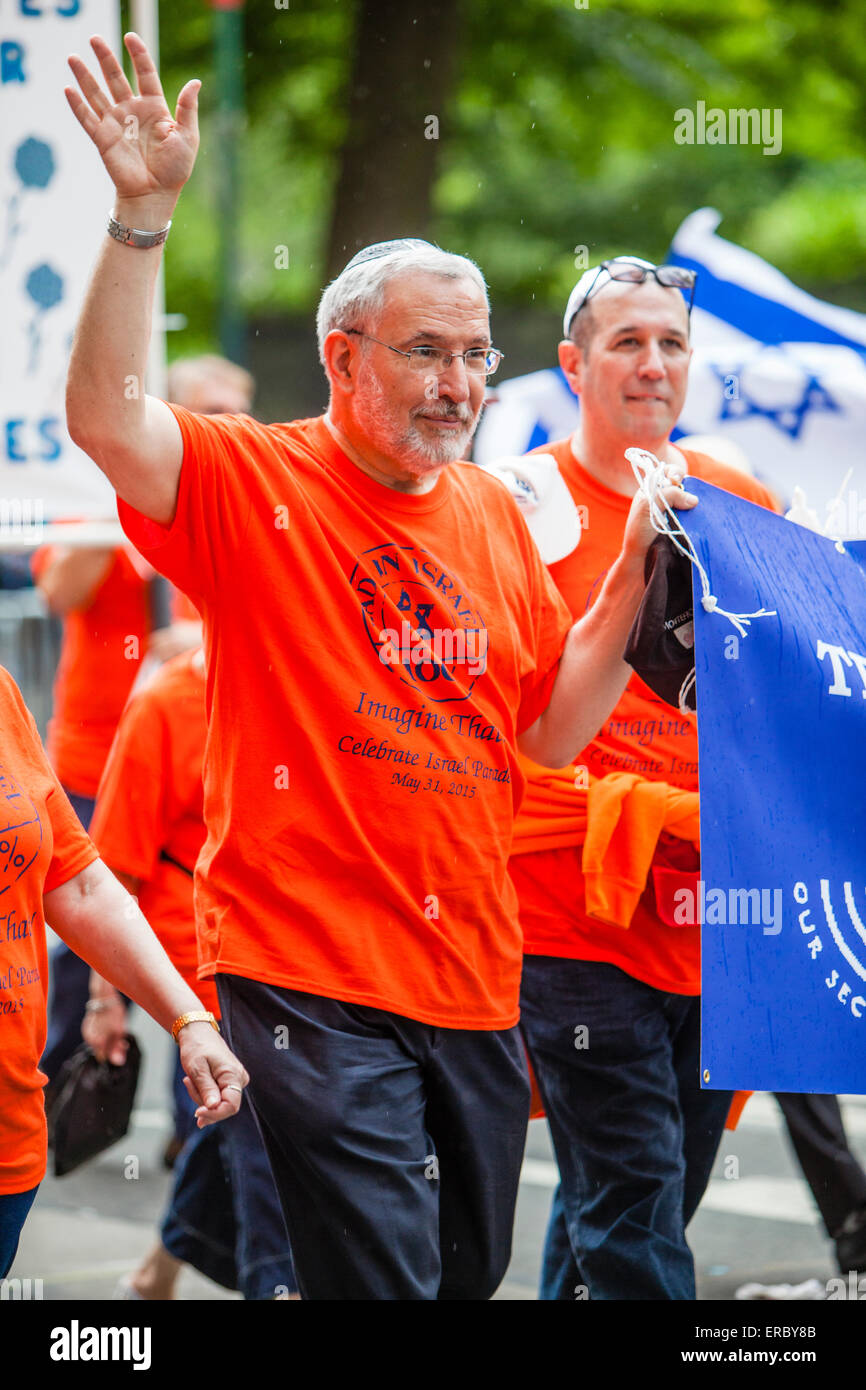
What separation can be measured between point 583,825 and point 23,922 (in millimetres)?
1406

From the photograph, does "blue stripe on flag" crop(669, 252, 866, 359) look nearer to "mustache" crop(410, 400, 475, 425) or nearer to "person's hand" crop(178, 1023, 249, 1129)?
"mustache" crop(410, 400, 475, 425)

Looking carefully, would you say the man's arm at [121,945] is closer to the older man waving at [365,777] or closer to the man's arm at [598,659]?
the older man waving at [365,777]

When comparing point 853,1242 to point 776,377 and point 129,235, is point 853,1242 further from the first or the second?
point 129,235

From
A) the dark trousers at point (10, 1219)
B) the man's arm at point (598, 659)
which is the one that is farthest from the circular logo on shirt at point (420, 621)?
the dark trousers at point (10, 1219)

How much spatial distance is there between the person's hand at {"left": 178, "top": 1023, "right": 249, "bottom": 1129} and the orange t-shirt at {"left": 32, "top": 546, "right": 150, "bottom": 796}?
10.7 feet

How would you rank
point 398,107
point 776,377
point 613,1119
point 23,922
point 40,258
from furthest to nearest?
point 398,107 → point 776,377 → point 40,258 → point 613,1119 → point 23,922

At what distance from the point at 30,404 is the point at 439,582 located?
106 inches

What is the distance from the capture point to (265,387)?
17.1m

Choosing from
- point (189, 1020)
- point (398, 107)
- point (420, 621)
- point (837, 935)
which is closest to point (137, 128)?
point (420, 621)

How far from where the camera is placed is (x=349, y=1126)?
3.06m

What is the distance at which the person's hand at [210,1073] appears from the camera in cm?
292

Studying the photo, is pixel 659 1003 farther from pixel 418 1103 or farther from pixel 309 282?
pixel 309 282

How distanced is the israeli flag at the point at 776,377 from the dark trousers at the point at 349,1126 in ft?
12.0
